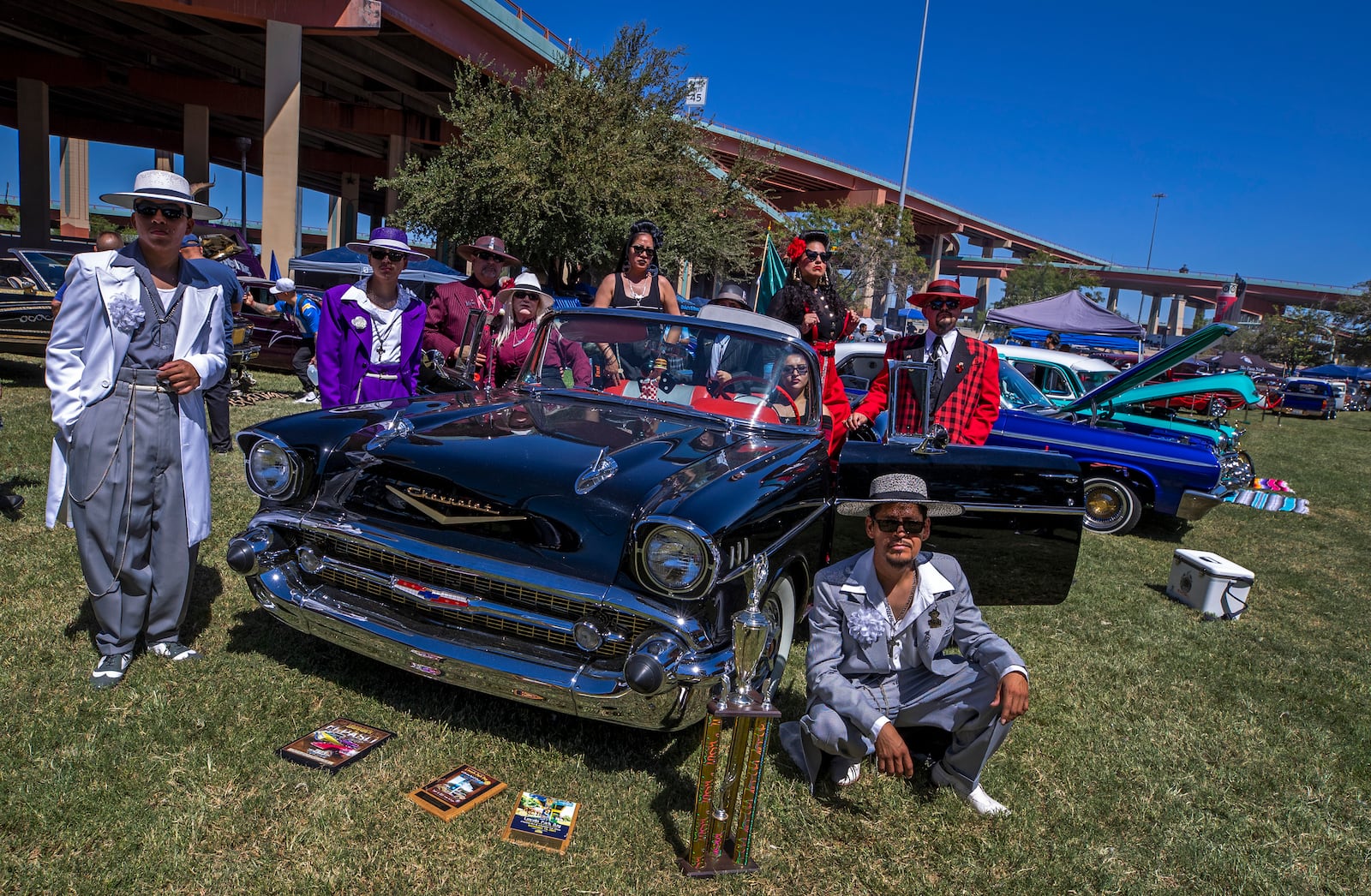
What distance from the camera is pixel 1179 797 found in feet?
11.0

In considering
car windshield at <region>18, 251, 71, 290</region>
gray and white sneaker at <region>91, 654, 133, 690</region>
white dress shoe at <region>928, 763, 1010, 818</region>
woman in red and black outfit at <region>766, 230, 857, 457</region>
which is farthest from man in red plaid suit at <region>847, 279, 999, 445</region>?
car windshield at <region>18, 251, 71, 290</region>

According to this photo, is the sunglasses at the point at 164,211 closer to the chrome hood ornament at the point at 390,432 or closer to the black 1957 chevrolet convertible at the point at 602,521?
the black 1957 chevrolet convertible at the point at 602,521

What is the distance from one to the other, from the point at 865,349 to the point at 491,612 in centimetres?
673

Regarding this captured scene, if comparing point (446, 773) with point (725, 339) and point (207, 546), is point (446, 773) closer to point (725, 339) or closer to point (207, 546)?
point (725, 339)

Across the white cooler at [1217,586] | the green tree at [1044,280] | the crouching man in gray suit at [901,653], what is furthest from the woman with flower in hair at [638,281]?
the green tree at [1044,280]

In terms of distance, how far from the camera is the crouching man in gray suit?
2.90m

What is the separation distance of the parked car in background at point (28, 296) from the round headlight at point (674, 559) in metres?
9.03

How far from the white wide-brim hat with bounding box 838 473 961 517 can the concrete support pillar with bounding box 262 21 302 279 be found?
17.6 metres

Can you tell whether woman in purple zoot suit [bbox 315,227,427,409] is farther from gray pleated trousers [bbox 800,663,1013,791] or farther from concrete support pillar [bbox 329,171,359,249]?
concrete support pillar [bbox 329,171,359,249]

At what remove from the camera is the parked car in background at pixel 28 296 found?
935 centimetres

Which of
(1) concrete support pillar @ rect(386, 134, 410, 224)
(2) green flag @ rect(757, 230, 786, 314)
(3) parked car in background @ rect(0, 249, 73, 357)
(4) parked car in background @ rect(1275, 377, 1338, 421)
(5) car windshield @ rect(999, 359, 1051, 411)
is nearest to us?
(2) green flag @ rect(757, 230, 786, 314)

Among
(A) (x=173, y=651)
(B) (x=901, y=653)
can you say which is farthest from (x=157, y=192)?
(B) (x=901, y=653)

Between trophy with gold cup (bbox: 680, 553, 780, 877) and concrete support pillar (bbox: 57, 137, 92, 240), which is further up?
concrete support pillar (bbox: 57, 137, 92, 240)

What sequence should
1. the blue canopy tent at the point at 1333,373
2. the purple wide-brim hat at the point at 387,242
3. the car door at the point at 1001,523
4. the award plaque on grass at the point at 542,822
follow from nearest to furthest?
the award plaque on grass at the point at 542,822
the car door at the point at 1001,523
the purple wide-brim hat at the point at 387,242
the blue canopy tent at the point at 1333,373
